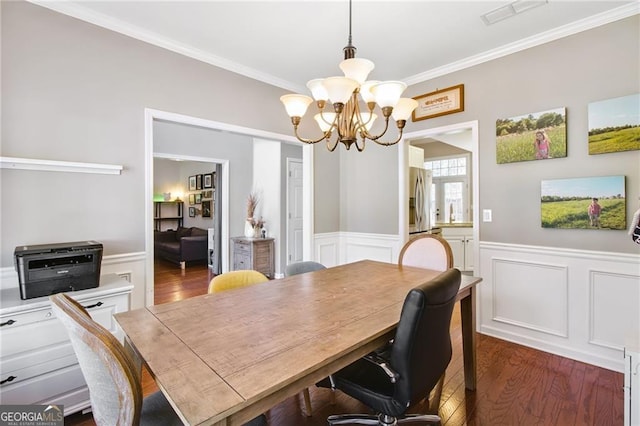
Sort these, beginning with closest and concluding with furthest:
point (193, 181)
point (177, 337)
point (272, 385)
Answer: point (272, 385)
point (177, 337)
point (193, 181)

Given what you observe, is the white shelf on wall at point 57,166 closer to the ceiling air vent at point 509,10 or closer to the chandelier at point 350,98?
the chandelier at point 350,98

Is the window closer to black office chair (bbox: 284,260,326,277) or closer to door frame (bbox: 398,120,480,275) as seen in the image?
door frame (bbox: 398,120,480,275)

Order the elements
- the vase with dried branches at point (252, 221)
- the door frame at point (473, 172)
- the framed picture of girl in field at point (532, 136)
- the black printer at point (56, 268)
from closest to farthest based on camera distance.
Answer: the black printer at point (56, 268) < the framed picture of girl in field at point (532, 136) < the door frame at point (473, 172) < the vase with dried branches at point (252, 221)

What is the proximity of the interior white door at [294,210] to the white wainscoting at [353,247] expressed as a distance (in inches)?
55.6

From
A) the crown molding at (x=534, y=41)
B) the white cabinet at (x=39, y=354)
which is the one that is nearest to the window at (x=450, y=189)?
the crown molding at (x=534, y=41)

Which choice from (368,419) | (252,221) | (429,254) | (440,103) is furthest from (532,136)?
(252,221)

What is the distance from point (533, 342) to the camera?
9.01ft

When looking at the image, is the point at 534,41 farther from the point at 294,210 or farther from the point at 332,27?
the point at 294,210

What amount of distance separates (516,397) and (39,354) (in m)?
2.96

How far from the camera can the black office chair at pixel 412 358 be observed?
4.08ft

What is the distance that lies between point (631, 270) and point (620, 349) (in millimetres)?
613

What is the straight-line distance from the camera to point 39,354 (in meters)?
1.73

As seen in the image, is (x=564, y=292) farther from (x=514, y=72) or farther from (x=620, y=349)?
(x=514, y=72)

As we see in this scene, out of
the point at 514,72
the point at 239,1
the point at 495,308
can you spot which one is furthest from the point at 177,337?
the point at 514,72
